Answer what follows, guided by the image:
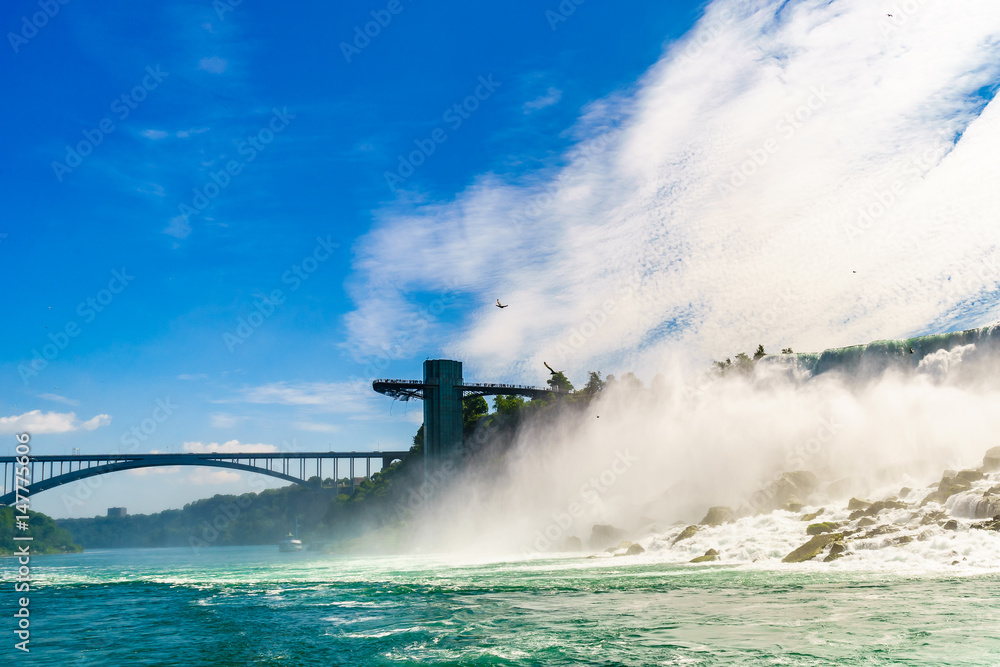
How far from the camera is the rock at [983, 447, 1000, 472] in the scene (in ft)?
85.5

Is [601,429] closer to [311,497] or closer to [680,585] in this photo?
[680,585]

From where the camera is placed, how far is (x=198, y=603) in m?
21.8

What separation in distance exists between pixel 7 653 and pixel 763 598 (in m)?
15.2

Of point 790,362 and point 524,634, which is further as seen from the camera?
point 790,362

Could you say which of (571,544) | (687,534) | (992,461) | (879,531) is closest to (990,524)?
(879,531)

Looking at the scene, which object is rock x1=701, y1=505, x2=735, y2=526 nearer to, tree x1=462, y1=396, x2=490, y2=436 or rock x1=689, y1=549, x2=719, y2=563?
rock x1=689, y1=549, x2=719, y2=563

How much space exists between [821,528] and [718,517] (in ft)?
21.4

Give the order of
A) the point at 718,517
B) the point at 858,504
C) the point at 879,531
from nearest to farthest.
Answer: the point at 879,531, the point at 858,504, the point at 718,517

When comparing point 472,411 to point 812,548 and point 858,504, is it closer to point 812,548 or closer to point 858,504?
point 858,504

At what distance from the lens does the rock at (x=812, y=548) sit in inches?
842

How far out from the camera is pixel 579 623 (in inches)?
548

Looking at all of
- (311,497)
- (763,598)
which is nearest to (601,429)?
(763,598)

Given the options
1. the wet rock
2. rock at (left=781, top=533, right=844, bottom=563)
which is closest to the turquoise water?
rock at (left=781, top=533, right=844, bottom=563)

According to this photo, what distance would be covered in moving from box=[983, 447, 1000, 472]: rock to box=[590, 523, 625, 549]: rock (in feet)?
53.3
